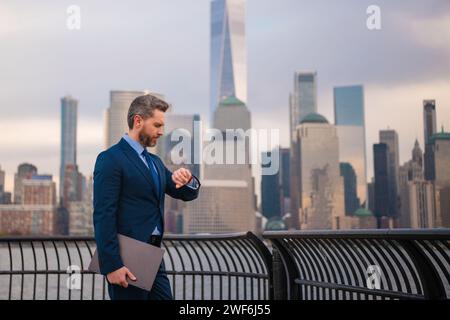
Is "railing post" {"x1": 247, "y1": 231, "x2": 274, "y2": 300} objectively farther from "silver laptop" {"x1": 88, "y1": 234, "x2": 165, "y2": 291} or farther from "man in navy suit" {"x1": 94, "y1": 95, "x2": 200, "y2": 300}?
"silver laptop" {"x1": 88, "y1": 234, "x2": 165, "y2": 291}

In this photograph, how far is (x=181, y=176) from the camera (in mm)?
4312

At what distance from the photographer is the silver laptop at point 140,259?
13.7 feet

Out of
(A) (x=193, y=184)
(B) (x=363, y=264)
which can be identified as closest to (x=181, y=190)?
(A) (x=193, y=184)

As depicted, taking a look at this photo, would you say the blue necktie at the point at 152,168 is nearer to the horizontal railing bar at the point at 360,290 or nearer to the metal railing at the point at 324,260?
the metal railing at the point at 324,260

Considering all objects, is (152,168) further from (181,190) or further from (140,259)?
(140,259)

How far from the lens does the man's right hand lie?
4.11m

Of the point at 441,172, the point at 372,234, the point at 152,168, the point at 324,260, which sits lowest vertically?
the point at 324,260

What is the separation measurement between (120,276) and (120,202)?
0.41m

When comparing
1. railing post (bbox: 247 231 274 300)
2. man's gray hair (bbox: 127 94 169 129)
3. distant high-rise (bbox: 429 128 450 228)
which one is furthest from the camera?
distant high-rise (bbox: 429 128 450 228)

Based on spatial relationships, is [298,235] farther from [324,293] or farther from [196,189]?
[196,189]

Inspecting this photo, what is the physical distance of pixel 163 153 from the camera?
6590 inches

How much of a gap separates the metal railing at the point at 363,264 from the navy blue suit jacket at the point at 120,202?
Answer: 1.22 meters

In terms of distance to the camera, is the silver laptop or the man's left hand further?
the man's left hand

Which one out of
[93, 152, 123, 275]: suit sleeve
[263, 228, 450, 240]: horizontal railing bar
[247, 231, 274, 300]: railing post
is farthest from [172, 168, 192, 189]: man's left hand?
[247, 231, 274, 300]: railing post
